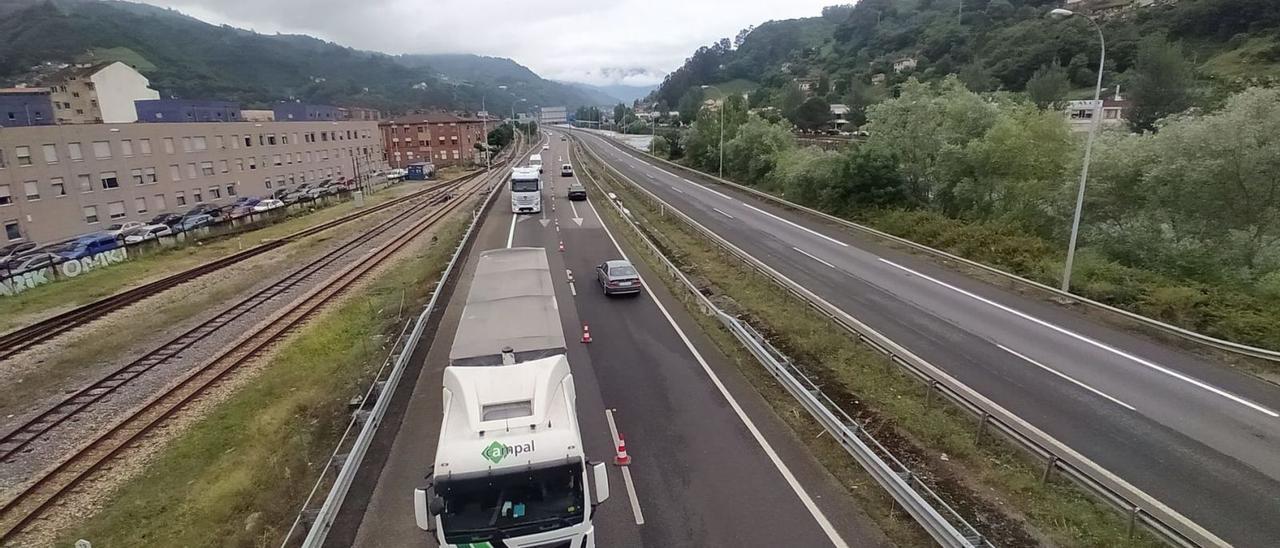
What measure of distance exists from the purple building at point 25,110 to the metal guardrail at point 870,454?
57.2m

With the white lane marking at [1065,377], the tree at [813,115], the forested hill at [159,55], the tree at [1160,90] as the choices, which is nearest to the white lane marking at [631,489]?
the white lane marking at [1065,377]

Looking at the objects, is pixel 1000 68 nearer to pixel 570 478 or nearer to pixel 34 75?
pixel 570 478

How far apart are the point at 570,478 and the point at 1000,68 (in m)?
127

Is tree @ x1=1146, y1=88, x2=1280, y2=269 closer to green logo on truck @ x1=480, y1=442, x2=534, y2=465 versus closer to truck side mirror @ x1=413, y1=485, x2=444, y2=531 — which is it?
green logo on truck @ x1=480, y1=442, x2=534, y2=465

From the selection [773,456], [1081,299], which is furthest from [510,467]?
[1081,299]

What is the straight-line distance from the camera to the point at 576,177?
7025 cm

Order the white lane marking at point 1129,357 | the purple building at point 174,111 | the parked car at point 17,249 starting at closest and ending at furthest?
the white lane marking at point 1129,357
the parked car at point 17,249
the purple building at point 174,111

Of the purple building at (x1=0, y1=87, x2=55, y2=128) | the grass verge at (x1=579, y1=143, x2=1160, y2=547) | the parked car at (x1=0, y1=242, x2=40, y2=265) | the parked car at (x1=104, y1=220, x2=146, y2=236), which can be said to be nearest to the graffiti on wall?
the parked car at (x1=0, y1=242, x2=40, y2=265)

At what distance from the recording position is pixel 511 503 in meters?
7.59

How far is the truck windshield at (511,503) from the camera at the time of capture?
24.3 ft

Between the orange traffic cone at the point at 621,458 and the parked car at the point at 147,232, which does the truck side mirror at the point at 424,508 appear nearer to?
the orange traffic cone at the point at 621,458

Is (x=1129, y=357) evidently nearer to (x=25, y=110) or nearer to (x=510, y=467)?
(x=510, y=467)

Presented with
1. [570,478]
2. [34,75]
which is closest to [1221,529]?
[570,478]

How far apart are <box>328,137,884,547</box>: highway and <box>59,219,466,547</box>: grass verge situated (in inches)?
56.5
